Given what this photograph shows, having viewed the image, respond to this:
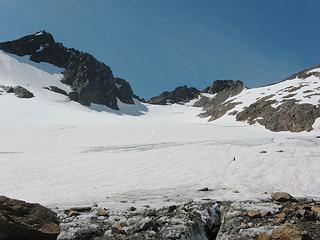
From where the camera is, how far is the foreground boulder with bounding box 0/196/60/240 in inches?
434

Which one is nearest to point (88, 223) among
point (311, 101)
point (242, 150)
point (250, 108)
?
point (242, 150)

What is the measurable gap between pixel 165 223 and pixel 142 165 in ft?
68.9

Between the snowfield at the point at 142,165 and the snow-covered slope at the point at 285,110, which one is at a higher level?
the snow-covered slope at the point at 285,110

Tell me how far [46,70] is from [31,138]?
105244 millimetres

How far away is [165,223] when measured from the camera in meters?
13.2

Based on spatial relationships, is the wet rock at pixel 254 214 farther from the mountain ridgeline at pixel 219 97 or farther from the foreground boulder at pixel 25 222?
the mountain ridgeline at pixel 219 97

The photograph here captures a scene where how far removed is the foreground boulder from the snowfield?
7251 millimetres

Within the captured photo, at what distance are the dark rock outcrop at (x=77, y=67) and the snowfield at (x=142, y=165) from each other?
8119 cm

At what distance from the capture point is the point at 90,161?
36.5 m

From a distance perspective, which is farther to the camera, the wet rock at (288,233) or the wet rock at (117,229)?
the wet rock at (117,229)

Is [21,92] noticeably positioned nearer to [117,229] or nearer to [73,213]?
[73,213]

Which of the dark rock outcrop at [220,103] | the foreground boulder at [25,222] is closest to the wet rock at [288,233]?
the foreground boulder at [25,222]

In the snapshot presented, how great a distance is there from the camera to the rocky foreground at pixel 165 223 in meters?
11.5

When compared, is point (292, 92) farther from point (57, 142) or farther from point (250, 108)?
point (57, 142)
